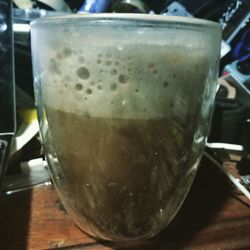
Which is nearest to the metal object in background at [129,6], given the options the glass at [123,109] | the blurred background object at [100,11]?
the blurred background object at [100,11]

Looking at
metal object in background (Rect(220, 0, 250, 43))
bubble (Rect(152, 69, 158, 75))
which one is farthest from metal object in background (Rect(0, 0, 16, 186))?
metal object in background (Rect(220, 0, 250, 43))

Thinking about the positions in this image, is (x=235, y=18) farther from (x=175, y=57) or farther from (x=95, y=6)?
(x=175, y=57)

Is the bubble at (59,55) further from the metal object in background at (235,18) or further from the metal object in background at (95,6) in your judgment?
the metal object in background at (235,18)

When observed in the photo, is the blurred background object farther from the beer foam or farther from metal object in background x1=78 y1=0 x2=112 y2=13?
the beer foam

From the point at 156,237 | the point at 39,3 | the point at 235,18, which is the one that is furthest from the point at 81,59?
the point at 235,18

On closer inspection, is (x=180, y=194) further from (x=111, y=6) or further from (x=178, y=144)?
(x=111, y=6)

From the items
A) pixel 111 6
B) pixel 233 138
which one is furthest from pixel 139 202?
pixel 111 6
